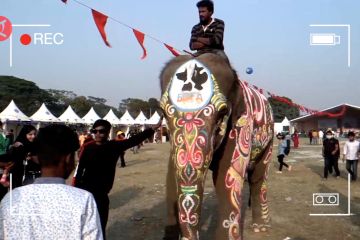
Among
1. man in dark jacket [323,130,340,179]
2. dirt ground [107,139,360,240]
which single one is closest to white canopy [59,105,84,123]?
dirt ground [107,139,360,240]

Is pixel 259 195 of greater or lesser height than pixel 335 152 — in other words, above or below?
below

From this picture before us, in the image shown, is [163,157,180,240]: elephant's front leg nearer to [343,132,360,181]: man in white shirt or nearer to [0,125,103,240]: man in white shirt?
[0,125,103,240]: man in white shirt

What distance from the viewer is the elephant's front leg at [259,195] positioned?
21.8ft

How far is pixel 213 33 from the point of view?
4.71 meters

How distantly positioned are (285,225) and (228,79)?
12.4 feet

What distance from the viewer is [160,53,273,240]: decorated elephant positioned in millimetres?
3662

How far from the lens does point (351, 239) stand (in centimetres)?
608

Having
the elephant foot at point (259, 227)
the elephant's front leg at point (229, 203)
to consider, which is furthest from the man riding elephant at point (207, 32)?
the elephant foot at point (259, 227)

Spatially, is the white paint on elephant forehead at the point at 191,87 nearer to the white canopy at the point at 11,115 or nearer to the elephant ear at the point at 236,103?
the elephant ear at the point at 236,103

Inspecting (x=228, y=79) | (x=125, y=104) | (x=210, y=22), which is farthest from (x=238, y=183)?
(x=125, y=104)

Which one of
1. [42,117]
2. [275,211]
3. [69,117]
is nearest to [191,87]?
[275,211]

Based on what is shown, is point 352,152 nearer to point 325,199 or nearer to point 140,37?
point 325,199

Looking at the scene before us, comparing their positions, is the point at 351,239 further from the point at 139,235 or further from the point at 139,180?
the point at 139,180

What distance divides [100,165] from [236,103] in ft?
5.50
